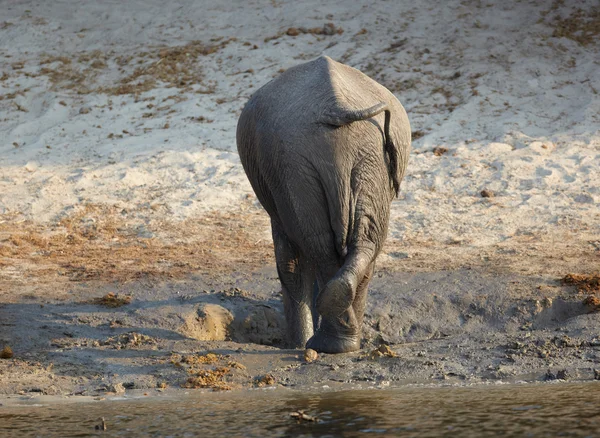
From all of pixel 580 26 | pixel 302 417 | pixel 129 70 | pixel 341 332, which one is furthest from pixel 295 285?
pixel 580 26

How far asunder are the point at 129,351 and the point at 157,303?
1210 millimetres

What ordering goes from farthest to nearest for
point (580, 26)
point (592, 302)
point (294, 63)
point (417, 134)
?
point (580, 26) → point (294, 63) → point (417, 134) → point (592, 302)

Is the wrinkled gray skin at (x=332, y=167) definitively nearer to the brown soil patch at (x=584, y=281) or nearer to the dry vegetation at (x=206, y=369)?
the dry vegetation at (x=206, y=369)

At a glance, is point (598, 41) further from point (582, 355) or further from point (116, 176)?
point (582, 355)

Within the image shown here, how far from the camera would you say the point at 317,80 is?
605 cm

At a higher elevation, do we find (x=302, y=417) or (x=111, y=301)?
(x=302, y=417)

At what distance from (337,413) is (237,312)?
2813 millimetres

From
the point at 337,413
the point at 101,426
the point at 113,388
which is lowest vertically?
the point at 113,388

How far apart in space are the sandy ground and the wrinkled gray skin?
536 millimetres

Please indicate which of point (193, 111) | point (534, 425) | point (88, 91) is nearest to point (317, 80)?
point (534, 425)

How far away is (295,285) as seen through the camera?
6914mm

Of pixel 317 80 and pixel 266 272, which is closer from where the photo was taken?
pixel 317 80

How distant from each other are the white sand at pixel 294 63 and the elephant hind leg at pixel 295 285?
290 cm

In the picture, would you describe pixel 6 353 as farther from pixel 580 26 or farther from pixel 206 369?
pixel 580 26
